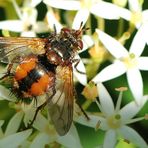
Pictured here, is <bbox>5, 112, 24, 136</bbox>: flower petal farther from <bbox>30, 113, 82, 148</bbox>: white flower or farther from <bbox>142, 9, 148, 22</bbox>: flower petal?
<bbox>142, 9, 148, 22</bbox>: flower petal

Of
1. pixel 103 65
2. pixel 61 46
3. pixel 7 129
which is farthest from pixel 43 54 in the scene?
pixel 103 65

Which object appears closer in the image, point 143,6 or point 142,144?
point 142,144

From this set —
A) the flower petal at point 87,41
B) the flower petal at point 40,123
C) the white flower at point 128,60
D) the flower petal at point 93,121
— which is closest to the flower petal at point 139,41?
the white flower at point 128,60

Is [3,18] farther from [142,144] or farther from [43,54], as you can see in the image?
[142,144]

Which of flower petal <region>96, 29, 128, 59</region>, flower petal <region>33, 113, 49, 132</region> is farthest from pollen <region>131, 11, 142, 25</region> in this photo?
flower petal <region>33, 113, 49, 132</region>

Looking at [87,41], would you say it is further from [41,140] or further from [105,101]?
[41,140]

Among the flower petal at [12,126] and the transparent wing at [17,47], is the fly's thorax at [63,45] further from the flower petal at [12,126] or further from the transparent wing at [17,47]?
the flower petal at [12,126]

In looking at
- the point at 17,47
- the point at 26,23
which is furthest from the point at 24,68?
the point at 26,23
